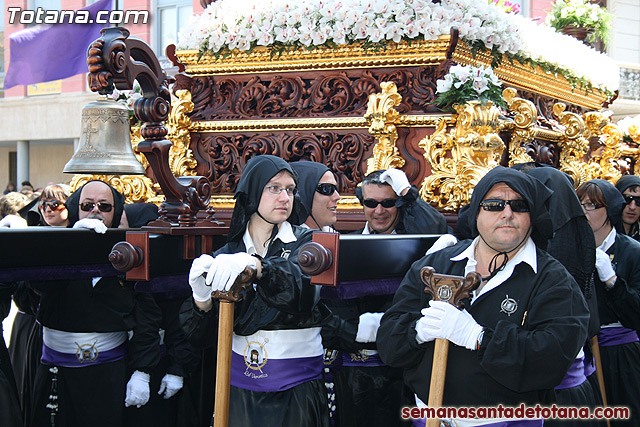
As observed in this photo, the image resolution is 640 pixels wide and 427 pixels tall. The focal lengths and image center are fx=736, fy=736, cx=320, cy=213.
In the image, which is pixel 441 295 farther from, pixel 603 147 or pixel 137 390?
pixel 603 147

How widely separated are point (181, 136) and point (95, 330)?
1.76 metres

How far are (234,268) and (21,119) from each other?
15946mm

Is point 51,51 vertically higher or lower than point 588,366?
higher

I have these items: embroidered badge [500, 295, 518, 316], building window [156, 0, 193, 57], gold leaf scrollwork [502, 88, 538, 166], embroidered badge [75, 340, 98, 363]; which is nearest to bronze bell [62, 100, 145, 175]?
embroidered badge [75, 340, 98, 363]

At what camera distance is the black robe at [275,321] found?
3.13m

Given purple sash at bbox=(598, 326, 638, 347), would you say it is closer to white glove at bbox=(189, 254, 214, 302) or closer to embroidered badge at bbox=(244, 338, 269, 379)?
embroidered badge at bbox=(244, 338, 269, 379)

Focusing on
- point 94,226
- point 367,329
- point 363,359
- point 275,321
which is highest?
point 94,226

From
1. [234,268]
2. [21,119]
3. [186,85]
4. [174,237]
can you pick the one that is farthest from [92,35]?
[21,119]

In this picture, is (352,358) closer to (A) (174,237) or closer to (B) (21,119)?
(A) (174,237)

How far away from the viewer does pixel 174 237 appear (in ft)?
12.5

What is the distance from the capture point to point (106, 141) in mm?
4258

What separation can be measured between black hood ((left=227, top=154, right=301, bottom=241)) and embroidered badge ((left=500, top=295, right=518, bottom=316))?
3.95ft

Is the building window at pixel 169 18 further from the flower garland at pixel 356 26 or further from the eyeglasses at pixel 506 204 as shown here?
the eyeglasses at pixel 506 204

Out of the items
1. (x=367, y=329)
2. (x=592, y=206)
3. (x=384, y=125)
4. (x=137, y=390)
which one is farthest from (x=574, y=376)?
(x=137, y=390)
